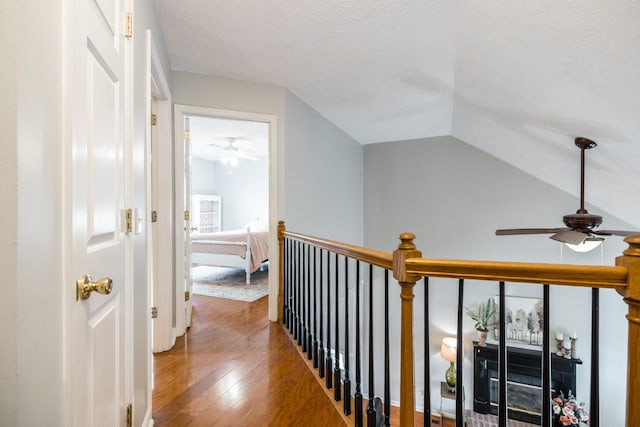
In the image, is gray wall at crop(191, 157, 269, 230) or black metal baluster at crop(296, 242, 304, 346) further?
gray wall at crop(191, 157, 269, 230)

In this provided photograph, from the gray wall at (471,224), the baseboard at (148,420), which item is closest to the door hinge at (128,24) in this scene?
the baseboard at (148,420)

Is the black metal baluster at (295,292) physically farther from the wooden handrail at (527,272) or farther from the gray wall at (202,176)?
the gray wall at (202,176)

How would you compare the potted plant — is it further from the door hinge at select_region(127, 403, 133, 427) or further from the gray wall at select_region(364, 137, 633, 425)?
the door hinge at select_region(127, 403, 133, 427)

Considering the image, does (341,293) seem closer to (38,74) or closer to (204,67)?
(204,67)

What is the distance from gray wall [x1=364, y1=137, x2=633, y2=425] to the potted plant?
4.7 inches

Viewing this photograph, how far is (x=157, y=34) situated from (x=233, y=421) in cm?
233

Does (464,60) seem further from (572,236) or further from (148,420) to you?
(148,420)

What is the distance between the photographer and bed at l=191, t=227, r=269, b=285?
181 inches

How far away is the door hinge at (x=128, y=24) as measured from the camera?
1212 mm

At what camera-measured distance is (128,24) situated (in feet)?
4.04

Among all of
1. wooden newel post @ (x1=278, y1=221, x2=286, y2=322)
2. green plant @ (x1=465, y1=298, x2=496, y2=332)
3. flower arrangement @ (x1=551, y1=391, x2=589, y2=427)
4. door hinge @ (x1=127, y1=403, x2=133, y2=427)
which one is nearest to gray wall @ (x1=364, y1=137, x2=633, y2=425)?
green plant @ (x1=465, y1=298, x2=496, y2=332)

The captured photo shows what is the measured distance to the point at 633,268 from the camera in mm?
821

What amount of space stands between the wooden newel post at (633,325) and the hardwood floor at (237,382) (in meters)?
1.22

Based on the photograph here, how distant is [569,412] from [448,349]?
146cm
